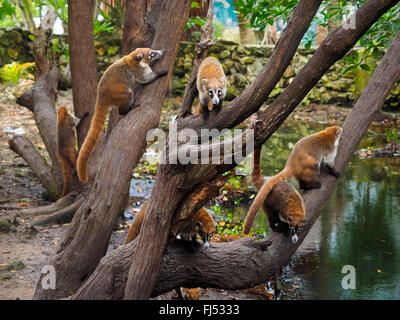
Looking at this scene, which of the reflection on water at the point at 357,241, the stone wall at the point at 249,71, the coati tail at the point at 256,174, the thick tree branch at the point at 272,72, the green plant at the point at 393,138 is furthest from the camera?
the stone wall at the point at 249,71

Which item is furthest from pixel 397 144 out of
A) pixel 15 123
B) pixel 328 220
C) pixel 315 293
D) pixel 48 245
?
pixel 15 123

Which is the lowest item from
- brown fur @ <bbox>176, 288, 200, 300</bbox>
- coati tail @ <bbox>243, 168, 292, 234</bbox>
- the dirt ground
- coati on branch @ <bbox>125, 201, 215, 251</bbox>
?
brown fur @ <bbox>176, 288, 200, 300</bbox>

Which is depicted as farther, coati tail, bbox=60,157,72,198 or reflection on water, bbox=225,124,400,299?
coati tail, bbox=60,157,72,198

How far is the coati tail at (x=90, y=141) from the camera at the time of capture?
12.5 feet

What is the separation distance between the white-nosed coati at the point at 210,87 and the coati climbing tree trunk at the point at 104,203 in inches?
16.4

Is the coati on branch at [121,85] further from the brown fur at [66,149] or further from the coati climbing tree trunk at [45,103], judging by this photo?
the coati climbing tree trunk at [45,103]

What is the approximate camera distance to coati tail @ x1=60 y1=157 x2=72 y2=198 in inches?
201

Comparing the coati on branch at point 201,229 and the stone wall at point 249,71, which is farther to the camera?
the stone wall at point 249,71

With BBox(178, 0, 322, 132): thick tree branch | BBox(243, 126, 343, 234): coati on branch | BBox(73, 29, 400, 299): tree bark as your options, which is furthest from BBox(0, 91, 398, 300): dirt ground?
BBox(178, 0, 322, 132): thick tree branch

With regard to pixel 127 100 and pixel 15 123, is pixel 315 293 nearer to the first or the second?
pixel 127 100

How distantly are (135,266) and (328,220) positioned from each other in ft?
11.3

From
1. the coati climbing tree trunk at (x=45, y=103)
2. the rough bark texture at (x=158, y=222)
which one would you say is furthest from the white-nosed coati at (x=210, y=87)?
the coati climbing tree trunk at (x=45, y=103)

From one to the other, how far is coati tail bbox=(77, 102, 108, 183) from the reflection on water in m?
2.10

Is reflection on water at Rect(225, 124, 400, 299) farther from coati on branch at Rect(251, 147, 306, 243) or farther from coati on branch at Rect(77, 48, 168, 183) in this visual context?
coati on branch at Rect(77, 48, 168, 183)
